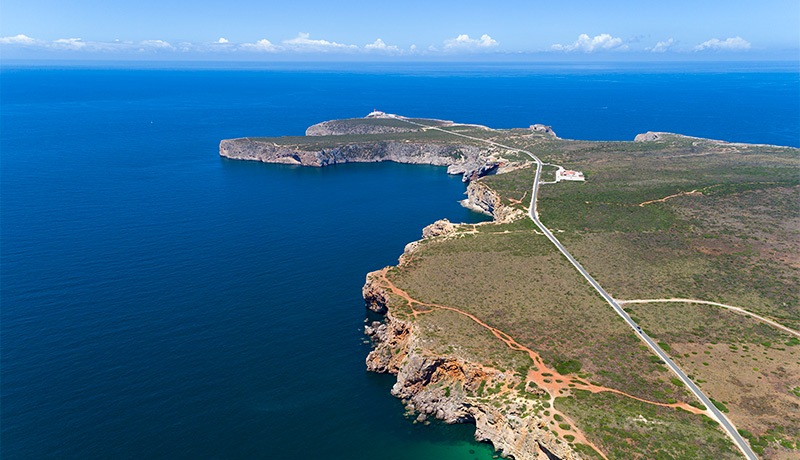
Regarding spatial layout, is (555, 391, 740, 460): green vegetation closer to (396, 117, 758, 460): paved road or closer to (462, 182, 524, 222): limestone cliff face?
(396, 117, 758, 460): paved road

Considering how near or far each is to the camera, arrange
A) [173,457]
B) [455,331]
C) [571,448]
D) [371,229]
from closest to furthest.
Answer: [571,448] < [173,457] < [455,331] < [371,229]

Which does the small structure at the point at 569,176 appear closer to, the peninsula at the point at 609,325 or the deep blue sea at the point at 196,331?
the peninsula at the point at 609,325

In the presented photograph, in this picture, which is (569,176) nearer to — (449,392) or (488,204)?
(488,204)

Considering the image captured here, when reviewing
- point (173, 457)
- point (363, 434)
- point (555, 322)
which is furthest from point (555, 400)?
point (173, 457)

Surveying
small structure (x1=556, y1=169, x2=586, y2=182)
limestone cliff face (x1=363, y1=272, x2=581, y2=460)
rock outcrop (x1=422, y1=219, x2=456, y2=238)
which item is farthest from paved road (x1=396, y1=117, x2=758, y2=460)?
small structure (x1=556, y1=169, x2=586, y2=182)

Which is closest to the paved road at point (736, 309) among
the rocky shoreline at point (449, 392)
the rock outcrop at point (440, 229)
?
the rocky shoreline at point (449, 392)

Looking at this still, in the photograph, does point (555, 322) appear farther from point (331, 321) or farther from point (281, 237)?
point (281, 237)

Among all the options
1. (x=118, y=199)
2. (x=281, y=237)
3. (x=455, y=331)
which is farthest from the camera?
(x=118, y=199)
